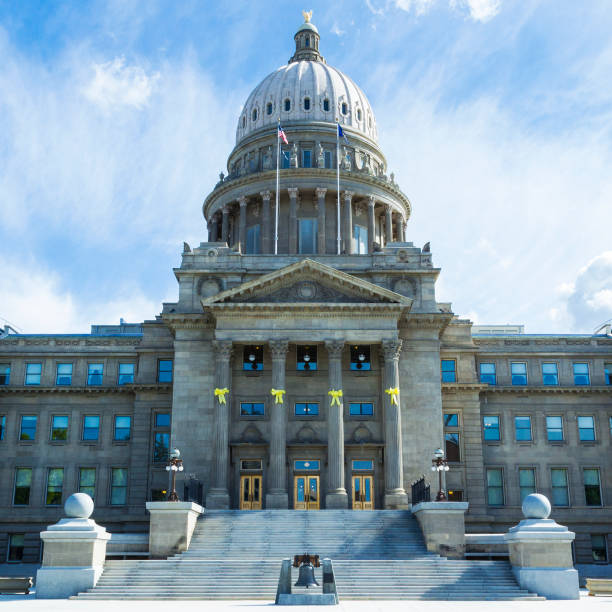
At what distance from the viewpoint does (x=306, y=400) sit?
174 feet

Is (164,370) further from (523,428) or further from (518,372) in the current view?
(523,428)

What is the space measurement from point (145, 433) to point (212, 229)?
2373 centimetres

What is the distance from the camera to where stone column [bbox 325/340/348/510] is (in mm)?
48375

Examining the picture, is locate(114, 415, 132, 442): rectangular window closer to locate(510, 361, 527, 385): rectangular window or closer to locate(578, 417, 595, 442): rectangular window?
locate(510, 361, 527, 385): rectangular window

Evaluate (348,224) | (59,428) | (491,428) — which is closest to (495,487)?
(491,428)

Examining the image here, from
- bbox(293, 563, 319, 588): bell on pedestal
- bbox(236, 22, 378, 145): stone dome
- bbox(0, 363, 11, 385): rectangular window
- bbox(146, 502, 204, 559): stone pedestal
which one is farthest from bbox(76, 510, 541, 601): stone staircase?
bbox(236, 22, 378, 145): stone dome

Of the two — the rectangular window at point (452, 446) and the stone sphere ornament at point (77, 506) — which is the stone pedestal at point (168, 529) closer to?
the stone sphere ornament at point (77, 506)

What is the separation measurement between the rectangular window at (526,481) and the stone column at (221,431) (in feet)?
71.8

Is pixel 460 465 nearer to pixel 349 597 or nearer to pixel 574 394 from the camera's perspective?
pixel 574 394

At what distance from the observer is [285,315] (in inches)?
2042

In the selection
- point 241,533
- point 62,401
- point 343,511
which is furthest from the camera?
point 62,401

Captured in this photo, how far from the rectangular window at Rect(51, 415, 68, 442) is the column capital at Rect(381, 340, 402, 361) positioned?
82.2 ft

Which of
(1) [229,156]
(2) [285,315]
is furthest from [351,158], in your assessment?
(2) [285,315]

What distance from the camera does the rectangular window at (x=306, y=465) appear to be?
5159 cm
